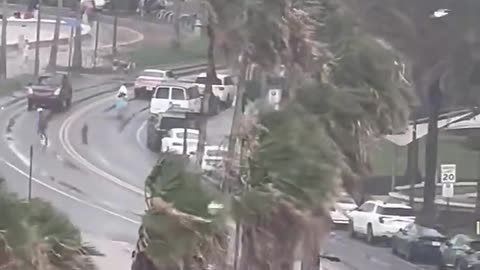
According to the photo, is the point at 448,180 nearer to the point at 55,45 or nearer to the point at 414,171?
Answer: the point at 414,171

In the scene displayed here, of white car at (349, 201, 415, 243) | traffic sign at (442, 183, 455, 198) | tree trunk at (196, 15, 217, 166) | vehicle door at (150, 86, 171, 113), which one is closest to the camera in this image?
tree trunk at (196, 15, 217, 166)

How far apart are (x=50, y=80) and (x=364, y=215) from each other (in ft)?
23.7

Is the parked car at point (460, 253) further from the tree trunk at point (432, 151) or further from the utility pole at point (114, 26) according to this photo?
the utility pole at point (114, 26)

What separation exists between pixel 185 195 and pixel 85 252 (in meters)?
0.75

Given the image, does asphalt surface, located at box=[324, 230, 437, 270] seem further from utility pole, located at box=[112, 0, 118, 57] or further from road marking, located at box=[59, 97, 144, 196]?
utility pole, located at box=[112, 0, 118, 57]

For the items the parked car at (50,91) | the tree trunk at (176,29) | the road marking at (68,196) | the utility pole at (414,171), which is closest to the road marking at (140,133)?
the parked car at (50,91)

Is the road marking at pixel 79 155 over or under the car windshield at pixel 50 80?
under

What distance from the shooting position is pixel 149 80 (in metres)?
25.4

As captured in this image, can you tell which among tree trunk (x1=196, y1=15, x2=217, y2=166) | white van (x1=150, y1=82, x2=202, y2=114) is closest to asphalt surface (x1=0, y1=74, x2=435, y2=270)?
tree trunk (x1=196, y1=15, x2=217, y2=166)

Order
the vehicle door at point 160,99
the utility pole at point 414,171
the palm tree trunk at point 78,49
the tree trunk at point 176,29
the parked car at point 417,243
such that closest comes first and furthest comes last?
the tree trunk at point 176,29 → the palm tree trunk at point 78,49 → the vehicle door at point 160,99 → the parked car at point 417,243 → the utility pole at point 414,171

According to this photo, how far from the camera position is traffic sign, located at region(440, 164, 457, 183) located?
31094 mm

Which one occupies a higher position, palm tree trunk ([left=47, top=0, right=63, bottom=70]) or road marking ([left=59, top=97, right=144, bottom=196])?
palm tree trunk ([left=47, top=0, right=63, bottom=70])

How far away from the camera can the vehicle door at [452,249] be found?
82.4 ft

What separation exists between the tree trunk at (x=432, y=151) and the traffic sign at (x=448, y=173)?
1.56 feet
